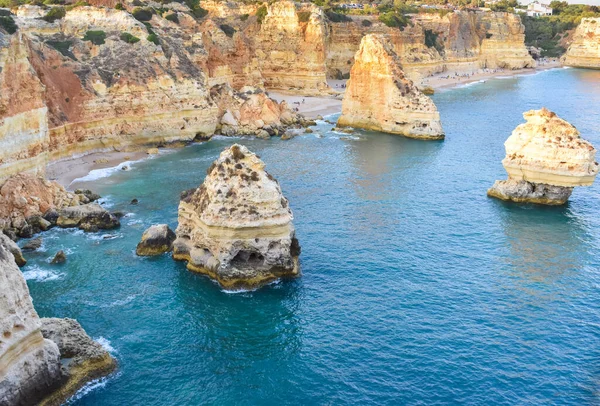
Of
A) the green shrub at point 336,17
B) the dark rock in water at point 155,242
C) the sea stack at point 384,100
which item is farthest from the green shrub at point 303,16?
the dark rock in water at point 155,242

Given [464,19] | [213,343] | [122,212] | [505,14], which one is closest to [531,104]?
[464,19]

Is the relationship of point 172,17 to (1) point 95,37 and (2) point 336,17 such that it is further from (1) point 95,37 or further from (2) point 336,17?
(2) point 336,17

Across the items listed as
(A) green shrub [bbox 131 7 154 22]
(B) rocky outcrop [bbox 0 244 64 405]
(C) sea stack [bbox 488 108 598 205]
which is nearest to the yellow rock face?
(C) sea stack [bbox 488 108 598 205]

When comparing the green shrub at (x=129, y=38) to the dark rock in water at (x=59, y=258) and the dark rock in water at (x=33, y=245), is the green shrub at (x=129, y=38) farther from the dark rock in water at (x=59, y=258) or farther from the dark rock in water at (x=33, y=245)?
the dark rock in water at (x=59, y=258)

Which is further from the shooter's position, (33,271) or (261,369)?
(33,271)

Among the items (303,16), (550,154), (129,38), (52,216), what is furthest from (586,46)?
(52,216)

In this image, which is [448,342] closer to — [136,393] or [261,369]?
[261,369]
